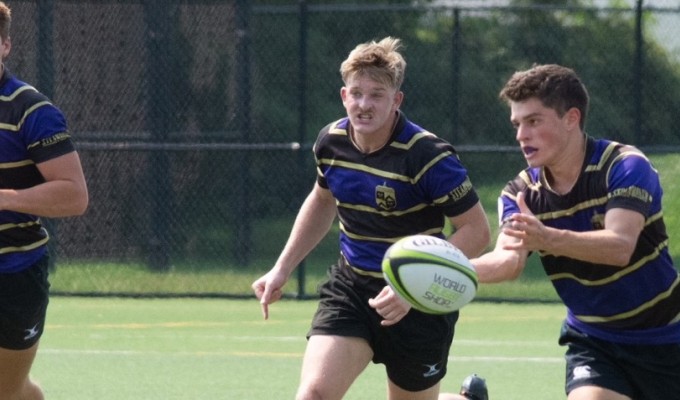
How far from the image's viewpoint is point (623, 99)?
60.1 feet

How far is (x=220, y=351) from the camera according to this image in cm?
1142

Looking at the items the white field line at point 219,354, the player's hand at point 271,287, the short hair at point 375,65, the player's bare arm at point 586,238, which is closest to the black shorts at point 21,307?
the player's hand at point 271,287

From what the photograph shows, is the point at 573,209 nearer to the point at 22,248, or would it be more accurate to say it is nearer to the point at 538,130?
the point at 538,130

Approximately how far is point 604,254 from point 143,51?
11.1 metres

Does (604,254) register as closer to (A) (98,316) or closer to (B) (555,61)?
(A) (98,316)

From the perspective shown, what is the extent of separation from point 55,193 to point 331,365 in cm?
132

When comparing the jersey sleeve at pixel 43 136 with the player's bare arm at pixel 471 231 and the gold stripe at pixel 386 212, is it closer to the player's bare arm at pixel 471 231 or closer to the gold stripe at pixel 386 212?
the gold stripe at pixel 386 212

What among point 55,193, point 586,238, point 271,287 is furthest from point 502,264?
point 55,193

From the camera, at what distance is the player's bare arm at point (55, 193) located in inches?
253

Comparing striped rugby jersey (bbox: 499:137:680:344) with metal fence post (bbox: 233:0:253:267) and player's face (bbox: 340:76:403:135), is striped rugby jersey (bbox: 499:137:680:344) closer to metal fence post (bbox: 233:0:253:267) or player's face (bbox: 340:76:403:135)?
player's face (bbox: 340:76:403:135)

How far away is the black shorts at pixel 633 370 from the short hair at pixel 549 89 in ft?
3.06

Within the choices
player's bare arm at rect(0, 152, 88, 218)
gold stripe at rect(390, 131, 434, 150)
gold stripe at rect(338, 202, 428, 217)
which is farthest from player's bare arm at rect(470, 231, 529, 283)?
player's bare arm at rect(0, 152, 88, 218)

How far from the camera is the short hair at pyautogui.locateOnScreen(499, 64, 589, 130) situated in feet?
19.4

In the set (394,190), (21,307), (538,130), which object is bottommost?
(21,307)
